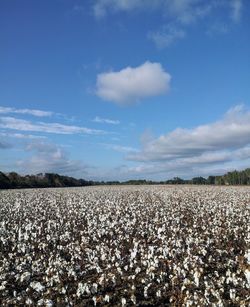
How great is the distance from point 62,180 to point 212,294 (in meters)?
129

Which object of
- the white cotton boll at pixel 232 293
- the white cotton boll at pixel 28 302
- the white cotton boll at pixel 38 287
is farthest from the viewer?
the white cotton boll at pixel 38 287

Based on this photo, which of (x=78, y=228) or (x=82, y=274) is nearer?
(x=82, y=274)

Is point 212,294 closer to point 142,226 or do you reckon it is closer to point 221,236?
point 221,236

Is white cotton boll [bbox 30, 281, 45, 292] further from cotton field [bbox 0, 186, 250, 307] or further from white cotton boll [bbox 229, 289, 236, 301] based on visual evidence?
white cotton boll [bbox 229, 289, 236, 301]

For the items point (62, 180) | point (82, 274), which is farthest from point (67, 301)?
point (62, 180)

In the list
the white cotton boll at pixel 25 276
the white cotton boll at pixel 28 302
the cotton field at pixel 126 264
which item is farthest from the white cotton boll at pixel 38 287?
the white cotton boll at pixel 25 276

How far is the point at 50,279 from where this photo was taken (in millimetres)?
14641

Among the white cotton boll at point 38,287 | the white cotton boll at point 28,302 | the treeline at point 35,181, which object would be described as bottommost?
the white cotton boll at point 28,302

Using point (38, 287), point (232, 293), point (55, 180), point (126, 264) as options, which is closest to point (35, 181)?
point (55, 180)

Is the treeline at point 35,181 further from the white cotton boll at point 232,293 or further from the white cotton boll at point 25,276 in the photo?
the white cotton boll at point 232,293

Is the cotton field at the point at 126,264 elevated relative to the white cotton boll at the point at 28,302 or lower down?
elevated

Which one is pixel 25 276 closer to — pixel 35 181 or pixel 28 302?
pixel 28 302

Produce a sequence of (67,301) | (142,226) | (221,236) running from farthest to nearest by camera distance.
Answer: (142,226) < (221,236) < (67,301)

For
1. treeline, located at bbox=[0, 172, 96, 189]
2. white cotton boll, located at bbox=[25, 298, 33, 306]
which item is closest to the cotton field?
white cotton boll, located at bbox=[25, 298, 33, 306]
